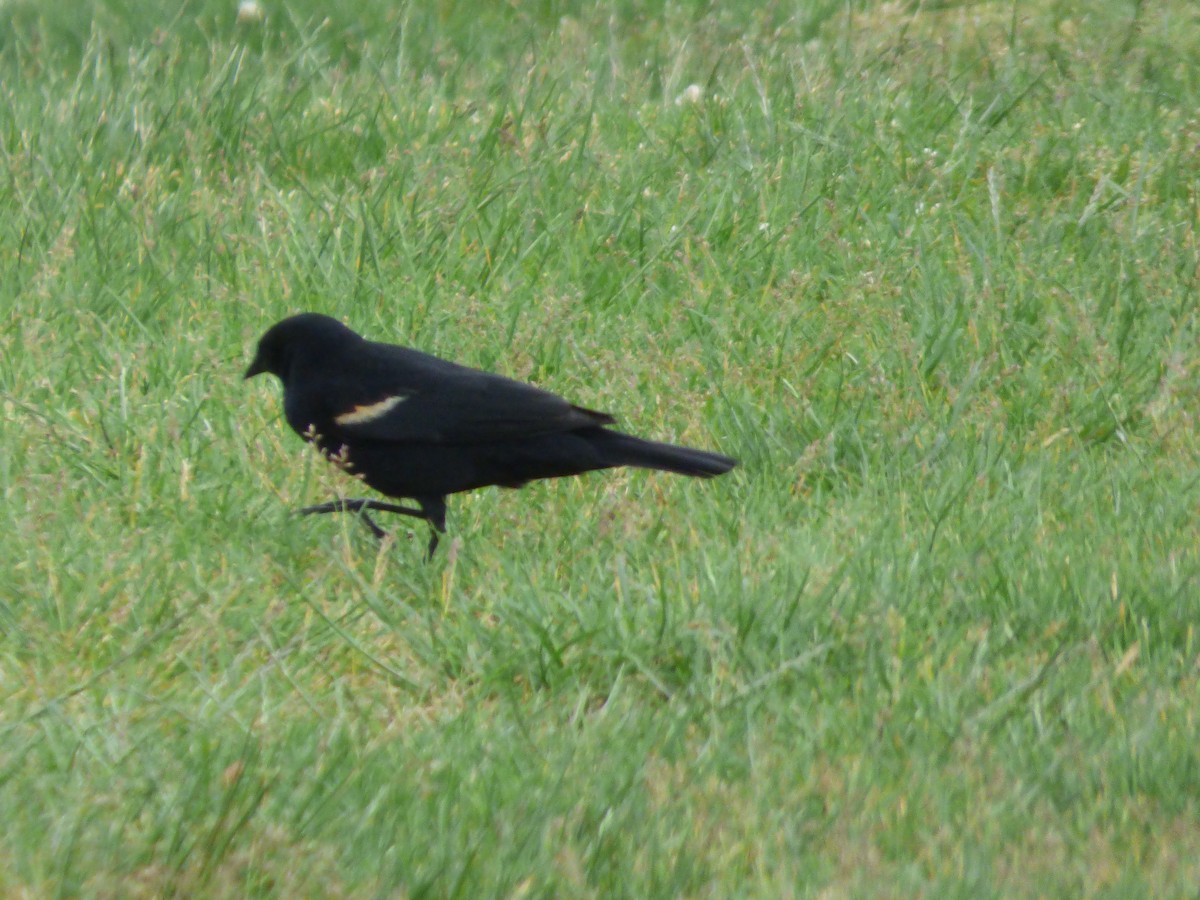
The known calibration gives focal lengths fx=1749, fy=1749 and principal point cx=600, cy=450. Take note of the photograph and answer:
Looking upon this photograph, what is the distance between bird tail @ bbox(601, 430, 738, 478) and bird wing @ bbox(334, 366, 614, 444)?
3.0 inches

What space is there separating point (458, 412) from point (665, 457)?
557mm

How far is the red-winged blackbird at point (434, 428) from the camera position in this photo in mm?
4426

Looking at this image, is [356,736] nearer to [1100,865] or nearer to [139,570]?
[139,570]

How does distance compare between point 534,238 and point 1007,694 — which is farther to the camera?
point 534,238

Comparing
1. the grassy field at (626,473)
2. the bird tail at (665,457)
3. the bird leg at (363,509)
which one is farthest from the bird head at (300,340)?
the bird tail at (665,457)

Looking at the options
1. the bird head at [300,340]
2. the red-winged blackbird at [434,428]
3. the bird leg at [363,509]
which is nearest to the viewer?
the bird leg at [363,509]

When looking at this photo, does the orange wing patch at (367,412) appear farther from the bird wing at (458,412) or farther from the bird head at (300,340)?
the bird head at (300,340)

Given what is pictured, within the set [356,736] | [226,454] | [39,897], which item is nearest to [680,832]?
[356,736]

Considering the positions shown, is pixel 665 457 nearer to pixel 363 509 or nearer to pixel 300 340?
pixel 363 509

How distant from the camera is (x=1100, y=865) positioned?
2.85m

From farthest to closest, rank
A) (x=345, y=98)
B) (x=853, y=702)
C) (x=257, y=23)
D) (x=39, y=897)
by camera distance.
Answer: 1. (x=257, y=23)
2. (x=345, y=98)
3. (x=853, y=702)
4. (x=39, y=897)

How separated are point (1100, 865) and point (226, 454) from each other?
2.59 m

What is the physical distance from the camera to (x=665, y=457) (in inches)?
172

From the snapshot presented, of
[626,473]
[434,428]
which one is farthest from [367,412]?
[626,473]
